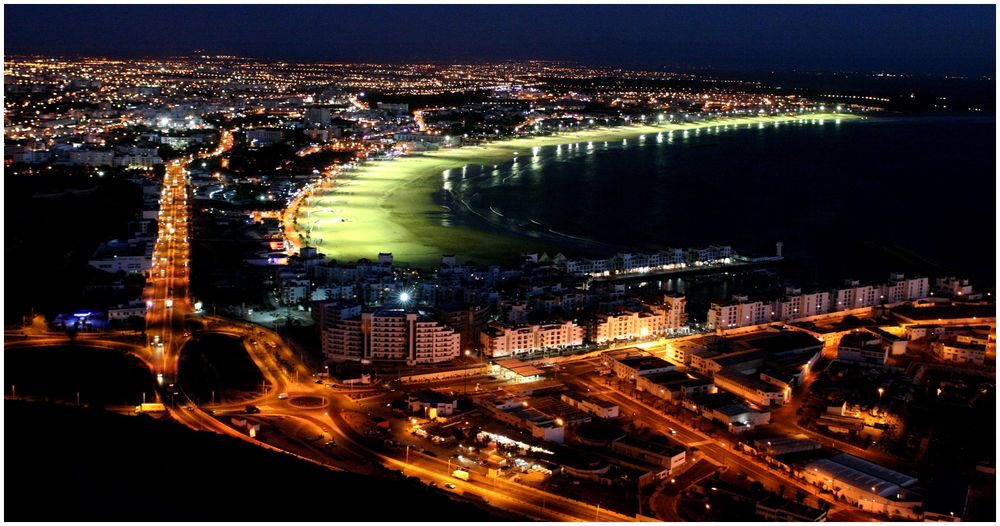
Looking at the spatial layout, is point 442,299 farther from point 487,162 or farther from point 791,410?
point 487,162

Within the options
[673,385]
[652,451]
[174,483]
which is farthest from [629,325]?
[174,483]

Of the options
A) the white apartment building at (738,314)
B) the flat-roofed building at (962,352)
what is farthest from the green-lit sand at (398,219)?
the flat-roofed building at (962,352)

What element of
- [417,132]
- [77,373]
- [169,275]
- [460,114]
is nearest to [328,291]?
[169,275]

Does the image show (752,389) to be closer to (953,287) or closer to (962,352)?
(962,352)

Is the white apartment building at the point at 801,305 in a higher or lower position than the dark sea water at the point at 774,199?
lower

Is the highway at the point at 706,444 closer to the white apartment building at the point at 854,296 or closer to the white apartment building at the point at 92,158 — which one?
the white apartment building at the point at 854,296

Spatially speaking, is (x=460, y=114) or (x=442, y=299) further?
(x=460, y=114)

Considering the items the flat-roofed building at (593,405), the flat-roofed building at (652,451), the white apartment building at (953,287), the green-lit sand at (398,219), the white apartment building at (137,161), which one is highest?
the white apartment building at (137,161)
